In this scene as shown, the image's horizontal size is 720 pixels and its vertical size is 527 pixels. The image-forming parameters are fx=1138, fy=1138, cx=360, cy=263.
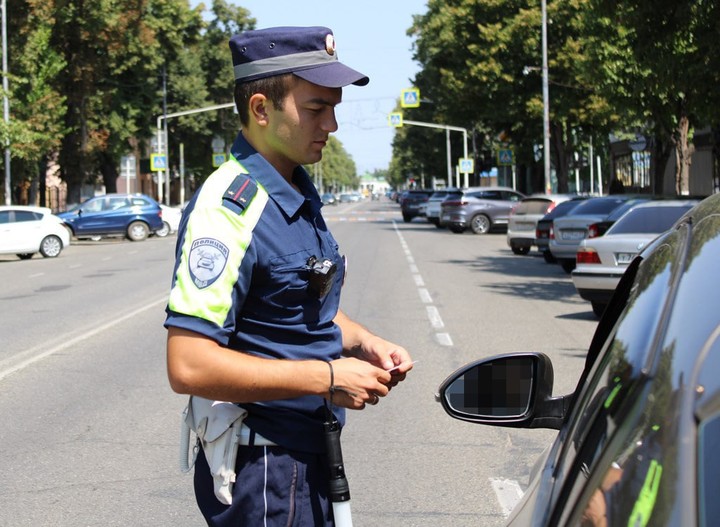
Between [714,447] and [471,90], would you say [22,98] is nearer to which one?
[471,90]

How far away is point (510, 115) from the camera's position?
4806 centimetres

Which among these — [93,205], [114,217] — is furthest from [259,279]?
[114,217]

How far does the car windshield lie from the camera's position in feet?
49.6

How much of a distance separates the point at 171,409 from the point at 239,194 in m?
6.15

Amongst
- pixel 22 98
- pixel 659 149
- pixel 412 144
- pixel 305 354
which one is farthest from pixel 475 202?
pixel 412 144

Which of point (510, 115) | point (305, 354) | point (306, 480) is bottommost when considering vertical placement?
point (306, 480)

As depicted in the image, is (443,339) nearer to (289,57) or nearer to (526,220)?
(289,57)

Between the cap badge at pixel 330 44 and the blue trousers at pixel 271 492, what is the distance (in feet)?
3.05

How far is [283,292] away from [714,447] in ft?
4.35

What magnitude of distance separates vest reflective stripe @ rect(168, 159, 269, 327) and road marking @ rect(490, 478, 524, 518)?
3.57 m

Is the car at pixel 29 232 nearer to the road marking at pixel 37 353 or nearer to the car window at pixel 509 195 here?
the road marking at pixel 37 353

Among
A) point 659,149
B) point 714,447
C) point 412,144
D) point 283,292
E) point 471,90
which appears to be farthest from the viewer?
point 412,144

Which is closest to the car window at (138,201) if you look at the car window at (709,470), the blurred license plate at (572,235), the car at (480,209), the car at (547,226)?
the car at (480,209)

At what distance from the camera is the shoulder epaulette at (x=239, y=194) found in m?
2.49
